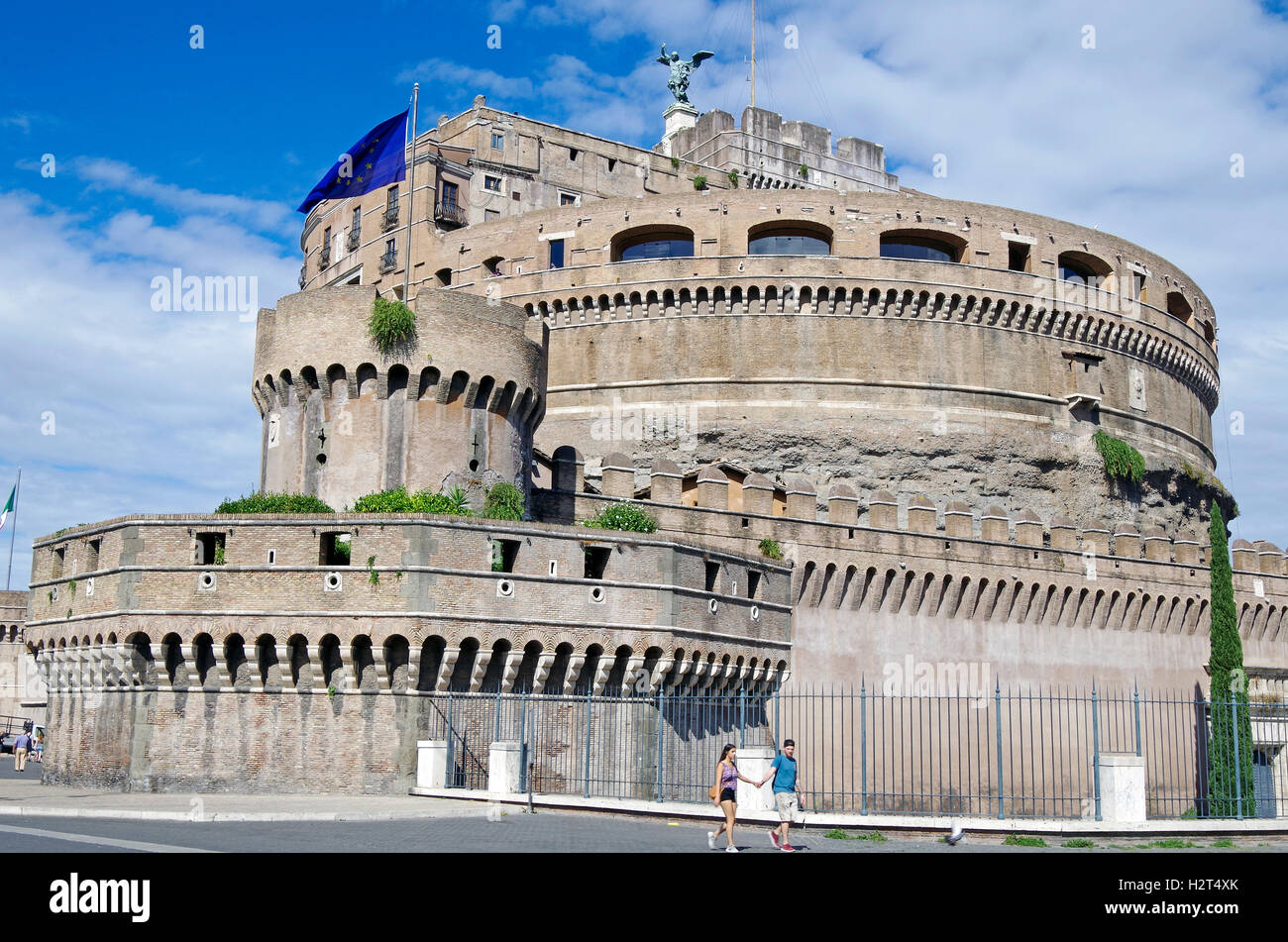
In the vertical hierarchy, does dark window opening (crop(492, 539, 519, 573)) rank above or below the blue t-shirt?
above

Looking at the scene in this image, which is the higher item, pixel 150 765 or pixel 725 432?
pixel 725 432

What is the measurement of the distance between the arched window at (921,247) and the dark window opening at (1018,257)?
1.93 m

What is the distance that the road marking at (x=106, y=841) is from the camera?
1342cm

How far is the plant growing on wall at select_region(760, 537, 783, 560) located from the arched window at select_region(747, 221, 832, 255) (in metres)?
14.2

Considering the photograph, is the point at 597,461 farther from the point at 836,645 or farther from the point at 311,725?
the point at 311,725

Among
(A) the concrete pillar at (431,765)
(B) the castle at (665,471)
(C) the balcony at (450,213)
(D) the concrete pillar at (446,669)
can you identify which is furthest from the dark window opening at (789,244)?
(A) the concrete pillar at (431,765)

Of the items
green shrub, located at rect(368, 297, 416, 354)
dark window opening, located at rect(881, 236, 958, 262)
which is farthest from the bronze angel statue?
green shrub, located at rect(368, 297, 416, 354)

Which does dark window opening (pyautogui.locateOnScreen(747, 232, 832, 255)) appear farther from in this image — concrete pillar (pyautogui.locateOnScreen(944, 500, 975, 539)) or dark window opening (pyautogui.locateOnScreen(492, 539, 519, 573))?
dark window opening (pyautogui.locateOnScreen(492, 539, 519, 573))

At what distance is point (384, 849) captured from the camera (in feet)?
45.2

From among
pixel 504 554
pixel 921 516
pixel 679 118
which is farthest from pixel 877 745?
pixel 679 118

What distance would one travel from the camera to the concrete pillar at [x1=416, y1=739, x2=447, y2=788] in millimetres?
21734
